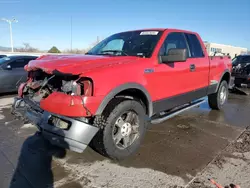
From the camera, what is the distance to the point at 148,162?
2.99 meters

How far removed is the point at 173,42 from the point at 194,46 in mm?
868

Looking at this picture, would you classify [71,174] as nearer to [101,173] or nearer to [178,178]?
[101,173]

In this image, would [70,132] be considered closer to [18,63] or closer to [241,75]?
[18,63]

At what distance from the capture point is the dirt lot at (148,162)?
255 centimetres

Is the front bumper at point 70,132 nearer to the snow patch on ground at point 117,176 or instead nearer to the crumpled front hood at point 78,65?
the snow patch on ground at point 117,176

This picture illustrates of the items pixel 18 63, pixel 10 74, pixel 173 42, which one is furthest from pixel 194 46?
pixel 18 63

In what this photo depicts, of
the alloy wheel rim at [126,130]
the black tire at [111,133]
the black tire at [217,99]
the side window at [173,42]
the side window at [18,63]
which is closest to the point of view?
the black tire at [111,133]

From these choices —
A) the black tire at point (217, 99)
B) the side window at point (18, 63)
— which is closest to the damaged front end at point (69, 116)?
the black tire at point (217, 99)

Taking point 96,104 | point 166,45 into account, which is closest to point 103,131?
point 96,104

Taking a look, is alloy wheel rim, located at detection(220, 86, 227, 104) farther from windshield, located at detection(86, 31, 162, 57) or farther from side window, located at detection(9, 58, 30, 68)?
side window, located at detection(9, 58, 30, 68)

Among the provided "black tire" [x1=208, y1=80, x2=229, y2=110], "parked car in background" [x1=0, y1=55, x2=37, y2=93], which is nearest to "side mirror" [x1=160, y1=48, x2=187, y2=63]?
"black tire" [x1=208, y1=80, x2=229, y2=110]

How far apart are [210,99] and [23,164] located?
4.78 m

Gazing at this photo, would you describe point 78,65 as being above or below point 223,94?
above

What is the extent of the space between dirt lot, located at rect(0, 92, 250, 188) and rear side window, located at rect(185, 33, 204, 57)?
61.5 inches
